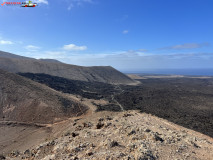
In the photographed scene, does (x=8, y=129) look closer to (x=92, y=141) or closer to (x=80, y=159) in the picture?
(x=92, y=141)

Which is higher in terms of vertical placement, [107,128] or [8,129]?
[107,128]

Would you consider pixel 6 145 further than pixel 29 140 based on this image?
No

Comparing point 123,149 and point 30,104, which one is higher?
point 123,149

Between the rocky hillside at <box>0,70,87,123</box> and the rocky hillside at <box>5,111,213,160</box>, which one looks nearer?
the rocky hillside at <box>5,111,213,160</box>

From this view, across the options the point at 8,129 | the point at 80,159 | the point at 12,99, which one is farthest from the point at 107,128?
the point at 12,99

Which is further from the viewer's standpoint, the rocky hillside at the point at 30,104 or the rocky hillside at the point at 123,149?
the rocky hillside at the point at 30,104

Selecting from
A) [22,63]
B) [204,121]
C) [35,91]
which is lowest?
[204,121]

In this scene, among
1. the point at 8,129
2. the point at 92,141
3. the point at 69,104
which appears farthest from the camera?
the point at 69,104

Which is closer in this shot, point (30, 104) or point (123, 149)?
point (123, 149)
